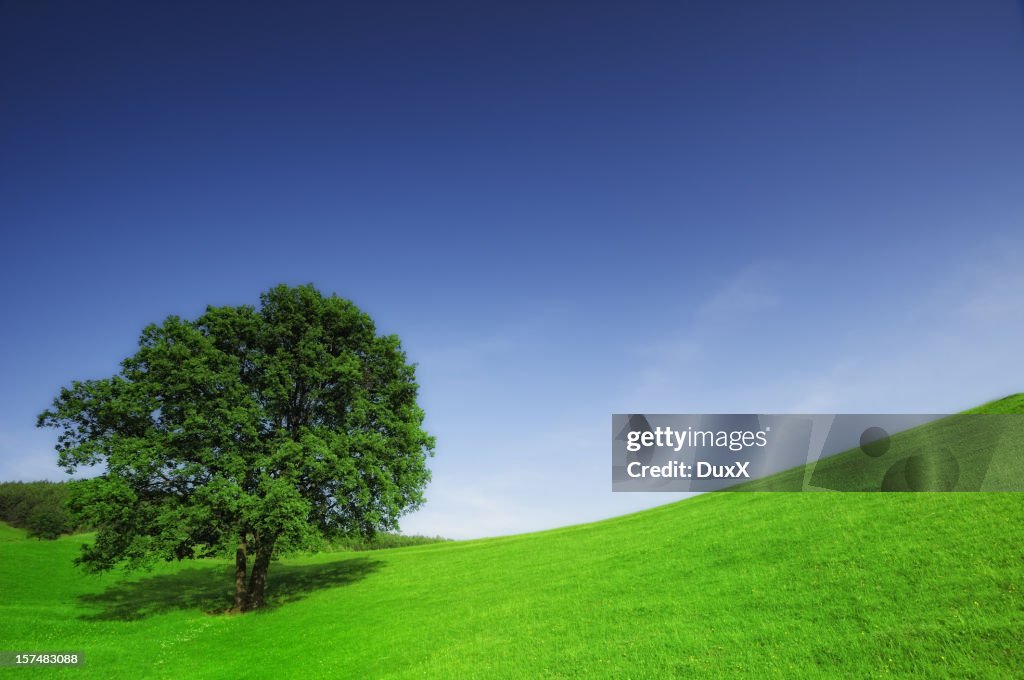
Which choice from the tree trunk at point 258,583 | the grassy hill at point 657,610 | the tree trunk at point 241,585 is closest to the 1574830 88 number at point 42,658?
the grassy hill at point 657,610

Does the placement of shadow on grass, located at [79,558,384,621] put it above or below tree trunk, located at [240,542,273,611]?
below

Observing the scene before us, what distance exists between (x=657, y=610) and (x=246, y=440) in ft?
90.3

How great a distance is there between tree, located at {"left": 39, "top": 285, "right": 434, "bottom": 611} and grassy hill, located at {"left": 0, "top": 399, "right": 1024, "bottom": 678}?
5054 millimetres

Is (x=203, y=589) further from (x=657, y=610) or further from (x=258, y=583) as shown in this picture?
(x=657, y=610)

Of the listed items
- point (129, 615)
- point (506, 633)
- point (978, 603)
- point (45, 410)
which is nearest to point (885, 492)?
point (978, 603)

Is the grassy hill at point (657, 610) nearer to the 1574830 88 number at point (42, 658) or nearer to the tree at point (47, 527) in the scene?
the 1574830 88 number at point (42, 658)

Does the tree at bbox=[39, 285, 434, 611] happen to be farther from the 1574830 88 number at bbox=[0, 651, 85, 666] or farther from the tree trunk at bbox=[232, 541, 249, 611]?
the 1574830 88 number at bbox=[0, 651, 85, 666]

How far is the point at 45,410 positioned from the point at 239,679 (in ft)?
78.1

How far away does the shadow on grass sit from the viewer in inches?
1502

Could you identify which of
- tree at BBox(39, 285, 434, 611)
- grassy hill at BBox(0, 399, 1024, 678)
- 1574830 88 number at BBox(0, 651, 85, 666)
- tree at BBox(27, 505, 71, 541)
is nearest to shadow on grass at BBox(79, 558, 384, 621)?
grassy hill at BBox(0, 399, 1024, 678)

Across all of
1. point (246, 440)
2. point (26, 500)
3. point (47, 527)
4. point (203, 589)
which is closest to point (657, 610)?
point (246, 440)

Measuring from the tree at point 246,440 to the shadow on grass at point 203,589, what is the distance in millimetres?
4504

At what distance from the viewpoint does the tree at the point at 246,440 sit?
109 ft

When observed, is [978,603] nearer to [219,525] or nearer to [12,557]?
[219,525]
